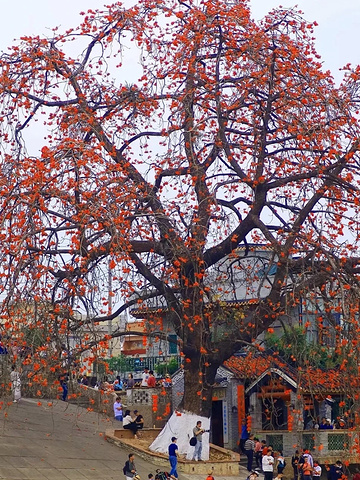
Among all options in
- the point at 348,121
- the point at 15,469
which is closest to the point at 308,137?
the point at 348,121

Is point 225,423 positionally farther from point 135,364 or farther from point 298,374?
point 298,374

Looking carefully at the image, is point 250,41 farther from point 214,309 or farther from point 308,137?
point 214,309

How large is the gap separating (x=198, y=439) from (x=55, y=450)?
12.6 ft

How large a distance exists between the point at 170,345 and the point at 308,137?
60.5 feet

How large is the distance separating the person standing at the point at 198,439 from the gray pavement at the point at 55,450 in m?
0.50

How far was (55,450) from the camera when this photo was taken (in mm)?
21797

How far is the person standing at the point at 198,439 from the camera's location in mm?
20203

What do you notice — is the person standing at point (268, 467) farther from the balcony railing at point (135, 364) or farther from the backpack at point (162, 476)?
the balcony railing at point (135, 364)

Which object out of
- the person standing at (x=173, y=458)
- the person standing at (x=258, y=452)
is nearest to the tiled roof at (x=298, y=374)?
the person standing at (x=258, y=452)

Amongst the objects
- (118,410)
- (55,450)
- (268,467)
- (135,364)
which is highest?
(135,364)

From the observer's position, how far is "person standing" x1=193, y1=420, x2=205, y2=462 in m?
20.2

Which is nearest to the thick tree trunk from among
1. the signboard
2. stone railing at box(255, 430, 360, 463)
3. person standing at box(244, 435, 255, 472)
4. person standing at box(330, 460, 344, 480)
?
person standing at box(244, 435, 255, 472)

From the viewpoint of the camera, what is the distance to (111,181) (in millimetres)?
17594

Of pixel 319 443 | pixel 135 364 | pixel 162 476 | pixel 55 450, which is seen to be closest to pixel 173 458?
pixel 162 476
